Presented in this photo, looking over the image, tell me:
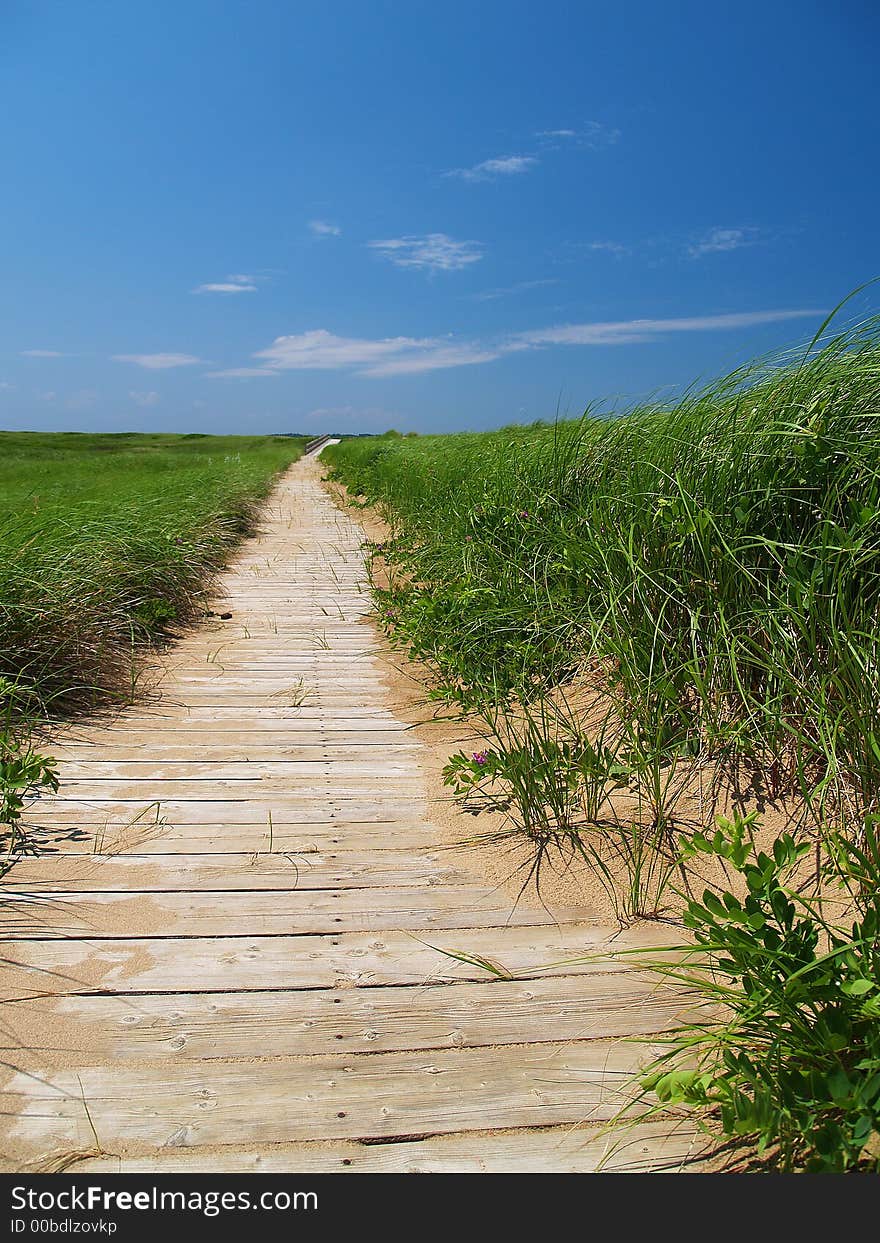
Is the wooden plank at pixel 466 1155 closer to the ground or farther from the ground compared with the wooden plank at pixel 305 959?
closer to the ground

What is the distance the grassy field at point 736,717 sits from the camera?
62.7 inches

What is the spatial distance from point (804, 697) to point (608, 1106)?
5.14 feet

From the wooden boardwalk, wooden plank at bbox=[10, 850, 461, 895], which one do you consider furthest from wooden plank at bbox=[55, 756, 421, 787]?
wooden plank at bbox=[10, 850, 461, 895]

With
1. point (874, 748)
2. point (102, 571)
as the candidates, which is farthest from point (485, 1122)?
point (102, 571)

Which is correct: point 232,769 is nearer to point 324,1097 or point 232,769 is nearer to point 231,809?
point 231,809

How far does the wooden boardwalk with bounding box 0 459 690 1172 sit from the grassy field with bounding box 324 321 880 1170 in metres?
0.25

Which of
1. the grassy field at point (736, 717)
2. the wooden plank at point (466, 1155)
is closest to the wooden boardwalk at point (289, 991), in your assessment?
the wooden plank at point (466, 1155)

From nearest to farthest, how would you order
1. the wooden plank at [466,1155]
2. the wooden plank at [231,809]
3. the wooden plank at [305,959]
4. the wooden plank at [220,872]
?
the wooden plank at [466,1155] → the wooden plank at [305,959] → the wooden plank at [220,872] → the wooden plank at [231,809]

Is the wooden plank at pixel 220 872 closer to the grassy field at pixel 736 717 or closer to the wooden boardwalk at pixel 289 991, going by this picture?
the wooden boardwalk at pixel 289 991

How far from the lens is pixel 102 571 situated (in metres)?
5.32

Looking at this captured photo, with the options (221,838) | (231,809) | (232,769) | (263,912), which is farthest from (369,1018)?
(232,769)

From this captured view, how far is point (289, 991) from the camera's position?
6.95 feet

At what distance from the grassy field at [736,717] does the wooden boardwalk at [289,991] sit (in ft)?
0.83

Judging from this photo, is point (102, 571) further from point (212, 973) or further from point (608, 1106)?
point (608, 1106)
